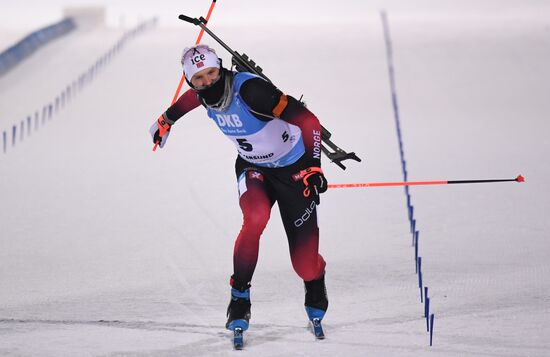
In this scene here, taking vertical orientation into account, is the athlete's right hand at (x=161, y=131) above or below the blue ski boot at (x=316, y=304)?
above

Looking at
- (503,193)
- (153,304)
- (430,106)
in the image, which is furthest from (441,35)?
(153,304)

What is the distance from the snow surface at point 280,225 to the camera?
6898mm

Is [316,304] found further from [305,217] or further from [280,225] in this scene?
[280,225]

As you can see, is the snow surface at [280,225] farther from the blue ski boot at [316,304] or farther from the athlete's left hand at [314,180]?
the athlete's left hand at [314,180]

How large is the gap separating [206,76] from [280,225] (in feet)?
14.6

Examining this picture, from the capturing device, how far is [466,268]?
8.70 meters

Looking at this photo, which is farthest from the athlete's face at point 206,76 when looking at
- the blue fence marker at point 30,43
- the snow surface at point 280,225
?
the blue fence marker at point 30,43

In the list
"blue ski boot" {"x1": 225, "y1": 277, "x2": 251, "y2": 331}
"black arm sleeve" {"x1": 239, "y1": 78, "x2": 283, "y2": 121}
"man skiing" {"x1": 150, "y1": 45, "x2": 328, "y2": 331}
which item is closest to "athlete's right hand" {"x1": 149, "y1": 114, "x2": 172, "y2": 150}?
"man skiing" {"x1": 150, "y1": 45, "x2": 328, "y2": 331}

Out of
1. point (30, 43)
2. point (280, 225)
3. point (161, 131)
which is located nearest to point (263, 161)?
point (161, 131)

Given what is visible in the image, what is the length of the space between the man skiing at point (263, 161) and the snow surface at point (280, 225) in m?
0.41

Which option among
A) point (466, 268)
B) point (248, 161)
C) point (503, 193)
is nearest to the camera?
point (248, 161)

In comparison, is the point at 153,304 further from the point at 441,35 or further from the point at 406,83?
the point at 441,35

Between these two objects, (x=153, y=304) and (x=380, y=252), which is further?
(x=380, y=252)

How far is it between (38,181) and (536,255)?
6550 millimetres
